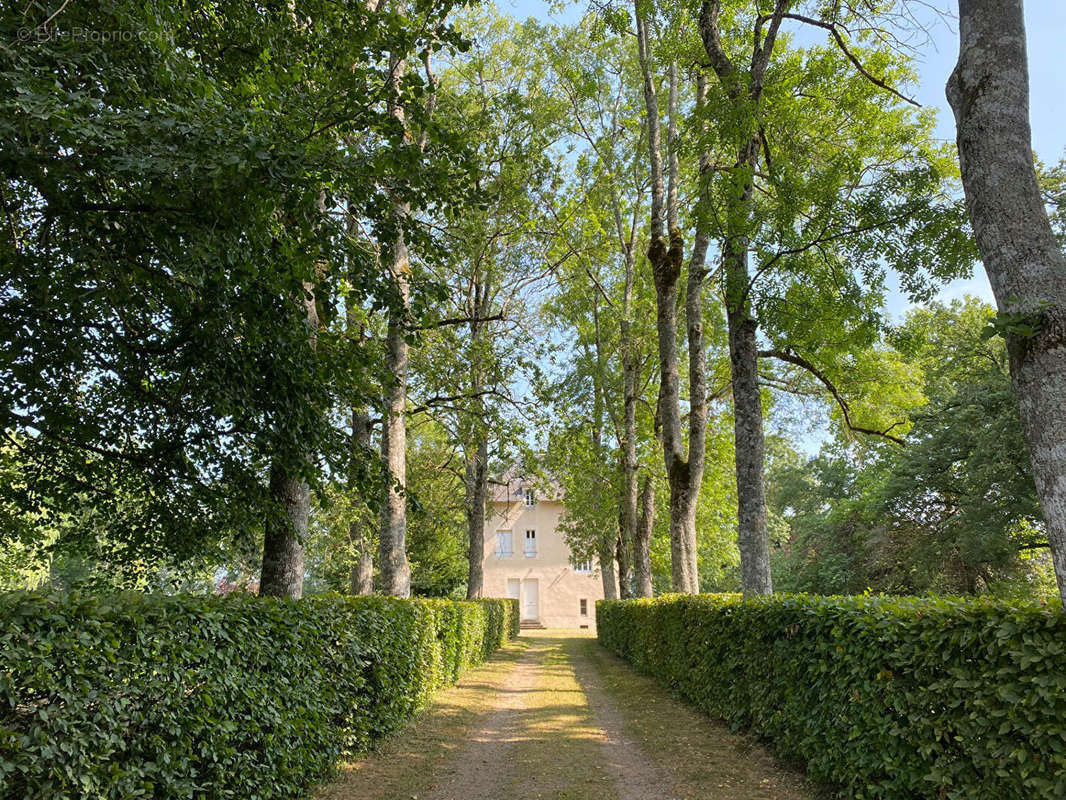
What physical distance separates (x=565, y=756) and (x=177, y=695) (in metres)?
4.53

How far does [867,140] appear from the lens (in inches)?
462

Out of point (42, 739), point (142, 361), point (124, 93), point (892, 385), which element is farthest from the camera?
point (892, 385)

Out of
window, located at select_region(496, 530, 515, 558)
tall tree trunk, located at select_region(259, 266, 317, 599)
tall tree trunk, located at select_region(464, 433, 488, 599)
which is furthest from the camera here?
window, located at select_region(496, 530, 515, 558)

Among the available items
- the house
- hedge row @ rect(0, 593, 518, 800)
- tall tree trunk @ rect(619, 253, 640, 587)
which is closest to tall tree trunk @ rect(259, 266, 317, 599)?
hedge row @ rect(0, 593, 518, 800)

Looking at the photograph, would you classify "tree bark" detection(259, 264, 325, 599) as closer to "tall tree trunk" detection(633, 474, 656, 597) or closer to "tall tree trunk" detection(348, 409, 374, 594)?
"tall tree trunk" detection(348, 409, 374, 594)

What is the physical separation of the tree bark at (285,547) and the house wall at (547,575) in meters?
32.1

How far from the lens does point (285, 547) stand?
7594mm

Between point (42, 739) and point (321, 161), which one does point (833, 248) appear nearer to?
point (321, 161)

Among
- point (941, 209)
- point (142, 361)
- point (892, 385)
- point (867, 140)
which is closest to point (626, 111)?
point (867, 140)

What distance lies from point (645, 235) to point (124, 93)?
1856cm

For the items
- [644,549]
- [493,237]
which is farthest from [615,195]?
[644,549]

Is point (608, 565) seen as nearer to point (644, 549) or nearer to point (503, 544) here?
point (644, 549)

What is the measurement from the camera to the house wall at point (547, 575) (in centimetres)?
3966

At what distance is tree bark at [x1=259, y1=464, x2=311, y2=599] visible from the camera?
739 centimetres
